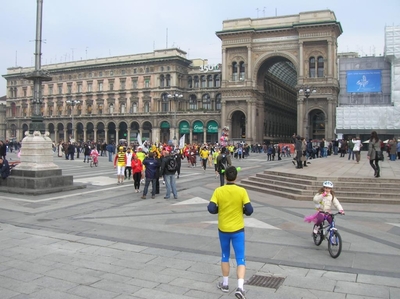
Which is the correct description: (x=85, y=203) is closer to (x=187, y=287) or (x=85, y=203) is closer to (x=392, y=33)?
(x=187, y=287)

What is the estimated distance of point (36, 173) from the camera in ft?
50.9

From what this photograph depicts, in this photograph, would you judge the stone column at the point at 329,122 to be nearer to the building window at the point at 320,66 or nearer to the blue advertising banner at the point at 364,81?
the building window at the point at 320,66

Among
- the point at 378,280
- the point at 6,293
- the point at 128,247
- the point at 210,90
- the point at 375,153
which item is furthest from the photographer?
the point at 210,90

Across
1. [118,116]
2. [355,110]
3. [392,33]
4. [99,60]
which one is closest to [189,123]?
[118,116]

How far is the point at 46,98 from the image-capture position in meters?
97.4

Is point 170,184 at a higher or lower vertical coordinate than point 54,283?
higher

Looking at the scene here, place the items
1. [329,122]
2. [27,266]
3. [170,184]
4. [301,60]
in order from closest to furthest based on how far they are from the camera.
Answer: [27,266] < [170,184] < [329,122] < [301,60]

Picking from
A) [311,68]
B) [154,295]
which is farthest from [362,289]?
[311,68]

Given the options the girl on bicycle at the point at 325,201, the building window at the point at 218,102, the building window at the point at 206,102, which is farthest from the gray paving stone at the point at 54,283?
the building window at the point at 206,102

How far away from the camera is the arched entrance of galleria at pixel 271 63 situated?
2443 inches

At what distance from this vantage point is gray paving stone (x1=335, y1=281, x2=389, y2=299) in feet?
18.4

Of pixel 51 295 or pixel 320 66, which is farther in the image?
pixel 320 66

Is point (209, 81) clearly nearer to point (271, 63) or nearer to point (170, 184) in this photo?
point (271, 63)

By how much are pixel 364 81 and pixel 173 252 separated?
53789 millimetres
